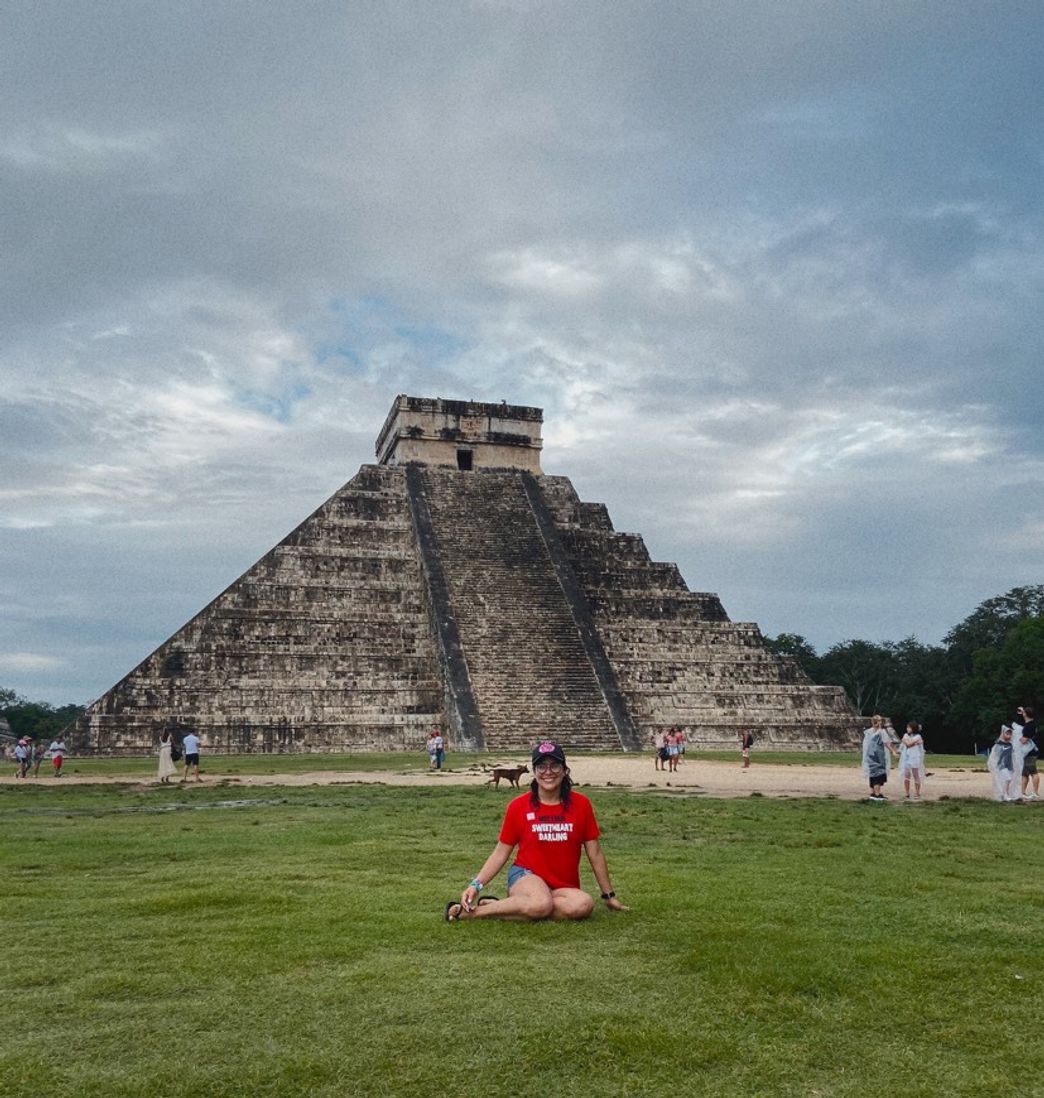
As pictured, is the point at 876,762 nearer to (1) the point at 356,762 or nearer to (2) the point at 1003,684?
(1) the point at 356,762

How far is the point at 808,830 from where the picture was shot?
9039 mm

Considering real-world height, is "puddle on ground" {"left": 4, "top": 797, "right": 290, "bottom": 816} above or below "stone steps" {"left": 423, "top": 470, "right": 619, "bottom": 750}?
below

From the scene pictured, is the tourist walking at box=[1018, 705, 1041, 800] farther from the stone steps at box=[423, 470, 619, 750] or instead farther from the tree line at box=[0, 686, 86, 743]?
the tree line at box=[0, 686, 86, 743]

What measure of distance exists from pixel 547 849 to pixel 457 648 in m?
19.6

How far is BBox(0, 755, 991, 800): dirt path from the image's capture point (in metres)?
13.9

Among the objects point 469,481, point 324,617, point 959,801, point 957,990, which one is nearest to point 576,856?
point 957,990

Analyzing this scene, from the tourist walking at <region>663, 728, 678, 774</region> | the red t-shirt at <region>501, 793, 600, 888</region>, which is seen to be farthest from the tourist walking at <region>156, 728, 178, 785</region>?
the red t-shirt at <region>501, 793, 600, 888</region>

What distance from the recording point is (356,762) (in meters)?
20.0

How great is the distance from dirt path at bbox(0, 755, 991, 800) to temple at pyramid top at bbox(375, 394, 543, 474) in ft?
50.0

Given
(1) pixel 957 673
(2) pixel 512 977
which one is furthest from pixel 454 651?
(1) pixel 957 673

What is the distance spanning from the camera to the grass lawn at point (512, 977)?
343 centimetres

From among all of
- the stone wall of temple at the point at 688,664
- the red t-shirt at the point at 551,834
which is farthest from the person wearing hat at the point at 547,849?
the stone wall of temple at the point at 688,664

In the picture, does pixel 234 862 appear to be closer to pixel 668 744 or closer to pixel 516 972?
pixel 516 972

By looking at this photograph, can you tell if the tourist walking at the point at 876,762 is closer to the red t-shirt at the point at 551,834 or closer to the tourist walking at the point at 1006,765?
the tourist walking at the point at 1006,765
